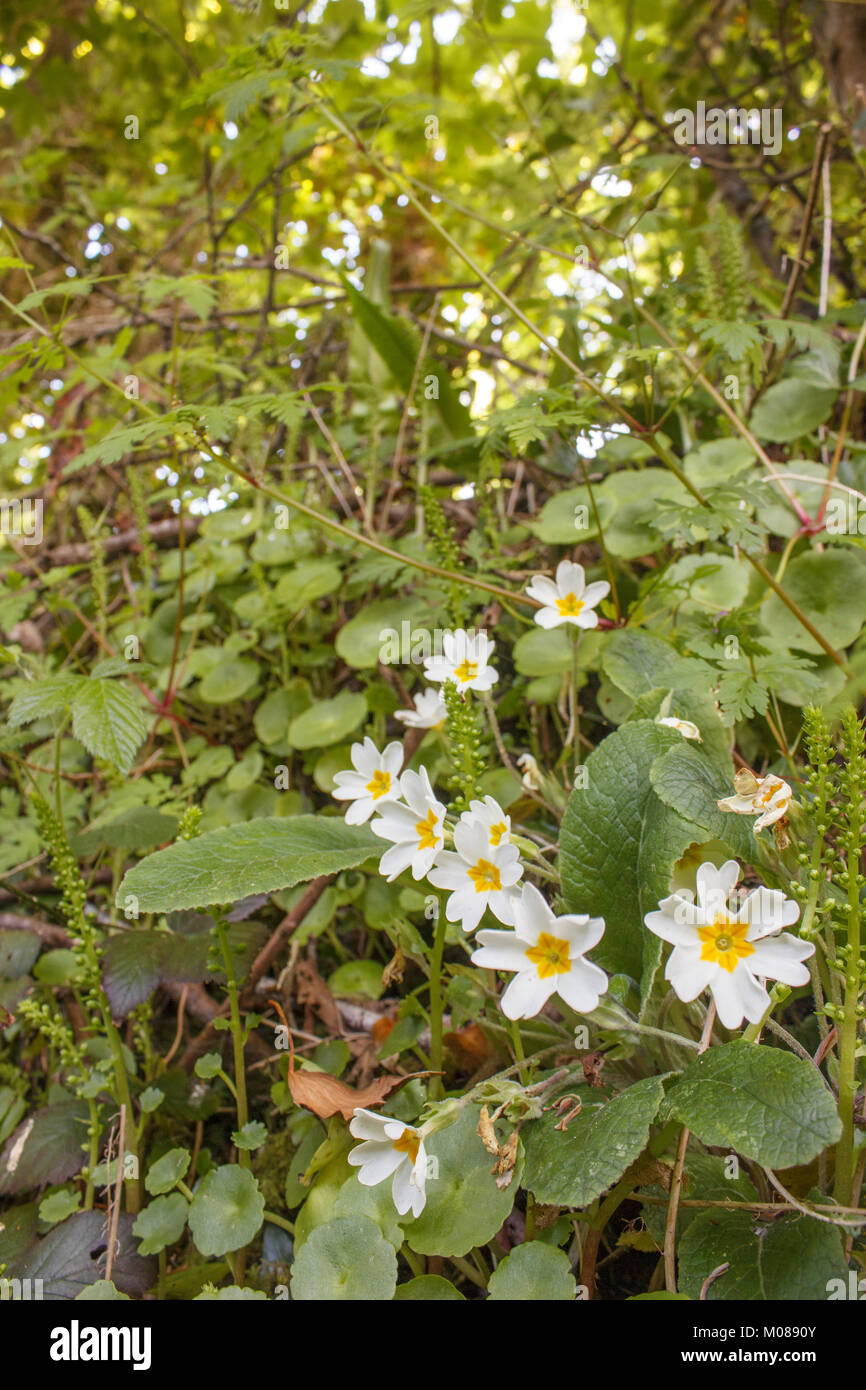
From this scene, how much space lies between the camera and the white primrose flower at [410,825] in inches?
40.8

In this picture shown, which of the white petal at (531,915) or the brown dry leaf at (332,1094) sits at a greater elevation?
the white petal at (531,915)

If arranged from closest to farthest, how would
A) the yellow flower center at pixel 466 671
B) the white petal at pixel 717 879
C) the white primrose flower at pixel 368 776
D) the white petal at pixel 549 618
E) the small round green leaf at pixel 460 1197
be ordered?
the white petal at pixel 717 879 < the small round green leaf at pixel 460 1197 < the white primrose flower at pixel 368 776 < the yellow flower center at pixel 466 671 < the white petal at pixel 549 618

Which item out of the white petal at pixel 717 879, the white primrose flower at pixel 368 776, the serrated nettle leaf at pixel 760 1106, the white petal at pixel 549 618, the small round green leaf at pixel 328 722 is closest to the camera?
the serrated nettle leaf at pixel 760 1106

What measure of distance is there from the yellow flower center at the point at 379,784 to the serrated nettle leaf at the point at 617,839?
0.84 ft

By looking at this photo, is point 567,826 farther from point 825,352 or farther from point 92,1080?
point 825,352

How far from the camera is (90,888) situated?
195 cm

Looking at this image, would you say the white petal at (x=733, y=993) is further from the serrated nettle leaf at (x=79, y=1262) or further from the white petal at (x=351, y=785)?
the serrated nettle leaf at (x=79, y=1262)

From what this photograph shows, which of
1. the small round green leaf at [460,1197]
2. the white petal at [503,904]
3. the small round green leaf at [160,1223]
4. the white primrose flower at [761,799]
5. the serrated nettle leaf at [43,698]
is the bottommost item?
the small round green leaf at [160,1223]

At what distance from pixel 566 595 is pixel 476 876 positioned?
60cm

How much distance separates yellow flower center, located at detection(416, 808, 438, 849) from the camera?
1038 mm

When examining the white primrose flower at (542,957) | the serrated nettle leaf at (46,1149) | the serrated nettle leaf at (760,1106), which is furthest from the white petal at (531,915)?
the serrated nettle leaf at (46,1149)
